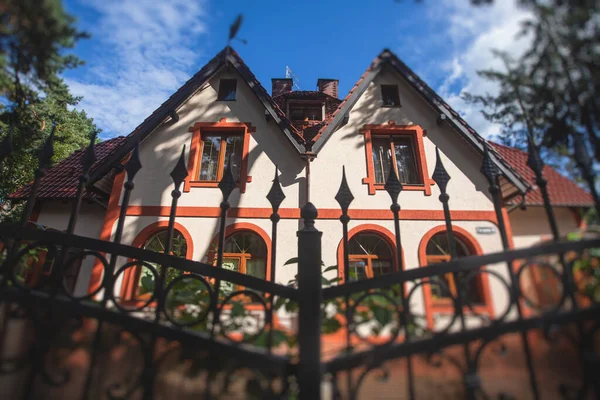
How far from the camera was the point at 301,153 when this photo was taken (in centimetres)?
733

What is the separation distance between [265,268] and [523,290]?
5.84 meters

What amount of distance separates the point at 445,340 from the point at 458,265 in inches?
13.0

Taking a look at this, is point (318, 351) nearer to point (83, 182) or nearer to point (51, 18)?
point (83, 182)

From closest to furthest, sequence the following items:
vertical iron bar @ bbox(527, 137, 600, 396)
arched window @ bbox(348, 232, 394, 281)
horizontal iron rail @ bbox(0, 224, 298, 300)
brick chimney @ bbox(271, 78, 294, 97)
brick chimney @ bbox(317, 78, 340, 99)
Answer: vertical iron bar @ bbox(527, 137, 600, 396) → horizontal iron rail @ bbox(0, 224, 298, 300) → arched window @ bbox(348, 232, 394, 281) → brick chimney @ bbox(271, 78, 294, 97) → brick chimney @ bbox(317, 78, 340, 99)

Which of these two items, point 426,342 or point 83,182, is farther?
point 83,182

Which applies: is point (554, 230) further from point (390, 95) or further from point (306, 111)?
point (306, 111)

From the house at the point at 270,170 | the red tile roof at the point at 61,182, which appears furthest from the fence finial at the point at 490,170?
the red tile roof at the point at 61,182

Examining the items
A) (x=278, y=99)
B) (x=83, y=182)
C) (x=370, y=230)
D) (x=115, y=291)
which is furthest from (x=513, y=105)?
(x=278, y=99)

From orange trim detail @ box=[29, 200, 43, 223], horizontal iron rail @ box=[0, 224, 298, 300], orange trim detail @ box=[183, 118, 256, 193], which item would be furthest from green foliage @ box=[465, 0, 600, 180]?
orange trim detail @ box=[29, 200, 43, 223]

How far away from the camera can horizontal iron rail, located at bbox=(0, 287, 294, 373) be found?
132 centimetres

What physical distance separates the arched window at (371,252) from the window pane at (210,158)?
384 centimetres

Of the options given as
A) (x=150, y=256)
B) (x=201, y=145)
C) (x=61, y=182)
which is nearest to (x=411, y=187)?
(x=201, y=145)

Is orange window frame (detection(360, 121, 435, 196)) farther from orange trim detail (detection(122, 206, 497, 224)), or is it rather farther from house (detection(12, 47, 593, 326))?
orange trim detail (detection(122, 206, 497, 224))

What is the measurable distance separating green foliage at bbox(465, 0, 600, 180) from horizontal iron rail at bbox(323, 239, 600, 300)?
36 centimetres
